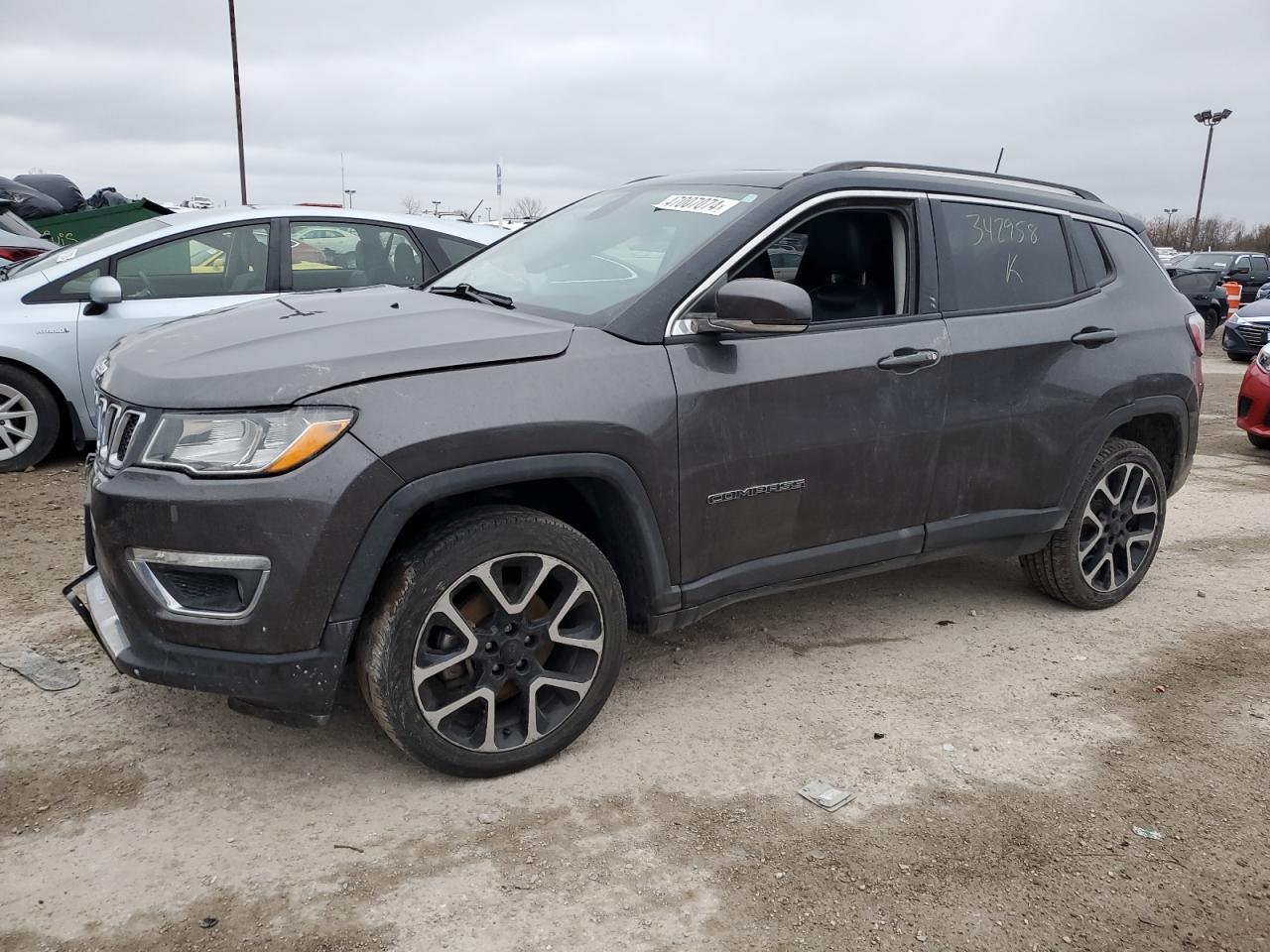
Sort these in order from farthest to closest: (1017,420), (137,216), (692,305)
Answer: (137,216) < (1017,420) < (692,305)

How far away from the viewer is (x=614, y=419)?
2984mm

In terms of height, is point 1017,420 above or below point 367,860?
above

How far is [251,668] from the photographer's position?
2.66 m

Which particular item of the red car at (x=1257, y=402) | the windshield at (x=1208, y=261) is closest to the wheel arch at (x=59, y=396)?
the red car at (x=1257, y=402)

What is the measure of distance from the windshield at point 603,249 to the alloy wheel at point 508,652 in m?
0.82

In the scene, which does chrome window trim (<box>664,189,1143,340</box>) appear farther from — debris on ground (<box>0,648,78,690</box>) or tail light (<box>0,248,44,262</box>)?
tail light (<box>0,248,44,262</box>)

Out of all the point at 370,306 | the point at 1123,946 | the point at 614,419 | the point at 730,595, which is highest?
the point at 370,306

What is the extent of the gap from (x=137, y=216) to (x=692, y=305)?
1361 cm

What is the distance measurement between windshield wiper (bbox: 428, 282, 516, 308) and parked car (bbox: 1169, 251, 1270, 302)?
23056 millimetres

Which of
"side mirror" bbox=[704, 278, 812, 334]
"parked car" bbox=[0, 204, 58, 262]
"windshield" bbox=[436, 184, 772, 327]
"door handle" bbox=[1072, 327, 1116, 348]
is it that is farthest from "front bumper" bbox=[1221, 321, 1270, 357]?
"parked car" bbox=[0, 204, 58, 262]

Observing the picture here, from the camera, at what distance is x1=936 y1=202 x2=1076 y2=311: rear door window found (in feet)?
12.7

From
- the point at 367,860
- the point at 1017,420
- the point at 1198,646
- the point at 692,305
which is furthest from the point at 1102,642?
the point at 367,860

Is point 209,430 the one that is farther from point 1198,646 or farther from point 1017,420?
point 1198,646

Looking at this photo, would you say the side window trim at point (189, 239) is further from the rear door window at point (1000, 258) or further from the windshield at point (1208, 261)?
the windshield at point (1208, 261)
